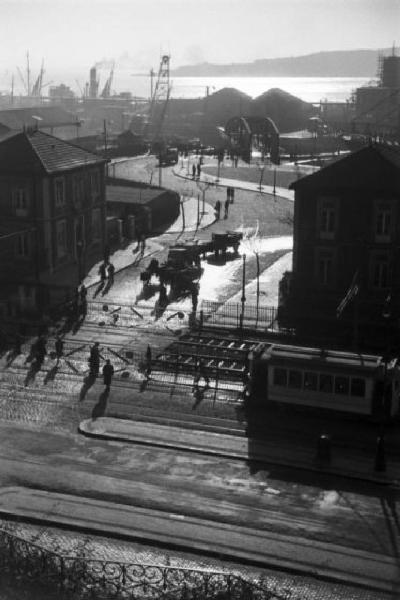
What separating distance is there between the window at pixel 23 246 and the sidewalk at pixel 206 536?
83.3 feet

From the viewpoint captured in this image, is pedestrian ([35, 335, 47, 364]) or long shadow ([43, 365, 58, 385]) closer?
long shadow ([43, 365, 58, 385])

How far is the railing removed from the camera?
678 inches

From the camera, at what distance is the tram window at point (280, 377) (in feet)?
Result: 92.8

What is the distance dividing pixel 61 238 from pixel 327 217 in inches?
613

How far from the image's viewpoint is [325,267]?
1639 inches

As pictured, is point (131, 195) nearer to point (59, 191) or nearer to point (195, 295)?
point (59, 191)

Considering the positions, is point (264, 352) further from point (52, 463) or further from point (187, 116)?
point (187, 116)

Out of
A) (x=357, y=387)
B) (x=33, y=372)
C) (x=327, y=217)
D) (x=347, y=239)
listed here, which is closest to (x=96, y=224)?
(x=327, y=217)

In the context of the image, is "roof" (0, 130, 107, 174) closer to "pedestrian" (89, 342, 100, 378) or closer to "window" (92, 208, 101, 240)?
"window" (92, 208, 101, 240)

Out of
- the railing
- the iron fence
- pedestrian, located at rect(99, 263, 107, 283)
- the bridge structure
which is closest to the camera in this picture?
the railing

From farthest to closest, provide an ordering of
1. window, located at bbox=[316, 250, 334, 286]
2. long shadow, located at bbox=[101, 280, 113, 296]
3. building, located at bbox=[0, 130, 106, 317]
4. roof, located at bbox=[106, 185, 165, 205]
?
roof, located at bbox=[106, 185, 165, 205] < long shadow, located at bbox=[101, 280, 113, 296] < building, located at bbox=[0, 130, 106, 317] < window, located at bbox=[316, 250, 334, 286]

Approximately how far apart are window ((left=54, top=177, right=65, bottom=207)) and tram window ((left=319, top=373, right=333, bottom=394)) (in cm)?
2435

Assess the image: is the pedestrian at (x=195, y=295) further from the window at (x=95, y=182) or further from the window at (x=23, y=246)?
the window at (x=95, y=182)

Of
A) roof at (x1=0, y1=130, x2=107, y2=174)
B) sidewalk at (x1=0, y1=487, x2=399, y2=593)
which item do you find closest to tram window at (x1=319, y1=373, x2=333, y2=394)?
sidewalk at (x1=0, y1=487, x2=399, y2=593)
